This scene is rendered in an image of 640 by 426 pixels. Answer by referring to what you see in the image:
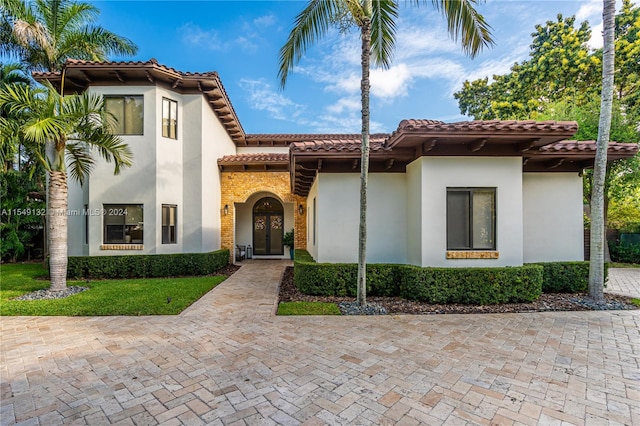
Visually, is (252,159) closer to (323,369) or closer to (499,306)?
(499,306)

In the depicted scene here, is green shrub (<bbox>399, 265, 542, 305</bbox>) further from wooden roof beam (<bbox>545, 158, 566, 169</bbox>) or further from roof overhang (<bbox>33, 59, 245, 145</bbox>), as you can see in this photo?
roof overhang (<bbox>33, 59, 245, 145</bbox>)

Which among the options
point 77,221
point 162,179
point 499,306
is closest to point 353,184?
point 499,306

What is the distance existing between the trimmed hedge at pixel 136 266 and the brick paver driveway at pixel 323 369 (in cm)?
478

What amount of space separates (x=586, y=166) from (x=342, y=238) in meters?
7.58

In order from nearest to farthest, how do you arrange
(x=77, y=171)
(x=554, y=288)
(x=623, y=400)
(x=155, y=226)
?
(x=623, y=400) < (x=554, y=288) < (x=77, y=171) < (x=155, y=226)

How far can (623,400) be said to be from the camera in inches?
130

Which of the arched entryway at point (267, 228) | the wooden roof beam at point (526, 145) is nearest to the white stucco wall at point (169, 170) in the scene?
the arched entryway at point (267, 228)

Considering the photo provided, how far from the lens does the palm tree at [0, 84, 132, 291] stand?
7020mm

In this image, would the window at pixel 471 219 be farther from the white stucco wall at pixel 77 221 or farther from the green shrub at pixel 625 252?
the green shrub at pixel 625 252

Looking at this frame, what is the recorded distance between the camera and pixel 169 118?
11.8 metres

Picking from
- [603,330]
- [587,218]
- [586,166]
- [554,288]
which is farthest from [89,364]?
[587,218]

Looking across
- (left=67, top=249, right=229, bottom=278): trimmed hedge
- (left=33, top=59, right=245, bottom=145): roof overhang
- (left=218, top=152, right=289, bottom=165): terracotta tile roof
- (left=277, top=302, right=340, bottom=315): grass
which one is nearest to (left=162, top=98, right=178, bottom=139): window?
(left=33, top=59, right=245, bottom=145): roof overhang

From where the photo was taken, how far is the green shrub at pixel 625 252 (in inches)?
590

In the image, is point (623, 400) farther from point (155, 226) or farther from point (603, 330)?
point (155, 226)
